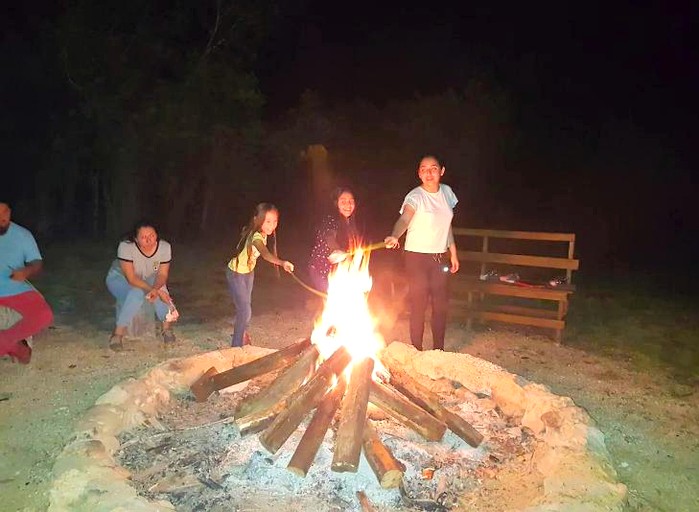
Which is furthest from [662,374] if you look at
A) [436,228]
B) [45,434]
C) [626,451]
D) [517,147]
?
[517,147]

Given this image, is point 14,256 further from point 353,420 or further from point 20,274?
point 353,420

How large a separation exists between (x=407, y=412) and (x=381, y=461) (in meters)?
0.51

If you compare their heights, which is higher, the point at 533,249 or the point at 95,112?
the point at 95,112

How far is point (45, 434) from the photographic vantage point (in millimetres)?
3920

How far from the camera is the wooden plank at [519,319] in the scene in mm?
6383

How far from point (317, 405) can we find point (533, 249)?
11.9 metres

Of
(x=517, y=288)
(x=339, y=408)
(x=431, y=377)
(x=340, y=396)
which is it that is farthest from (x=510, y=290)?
(x=340, y=396)

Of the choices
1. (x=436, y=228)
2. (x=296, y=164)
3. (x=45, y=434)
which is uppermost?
(x=296, y=164)

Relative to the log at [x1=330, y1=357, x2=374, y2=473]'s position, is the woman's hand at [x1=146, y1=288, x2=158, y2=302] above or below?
above

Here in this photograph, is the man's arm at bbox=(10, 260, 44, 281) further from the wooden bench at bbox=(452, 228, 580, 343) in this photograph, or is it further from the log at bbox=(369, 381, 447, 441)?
the wooden bench at bbox=(452, 228, 580, 343)

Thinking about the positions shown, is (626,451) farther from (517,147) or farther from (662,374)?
(517,147)

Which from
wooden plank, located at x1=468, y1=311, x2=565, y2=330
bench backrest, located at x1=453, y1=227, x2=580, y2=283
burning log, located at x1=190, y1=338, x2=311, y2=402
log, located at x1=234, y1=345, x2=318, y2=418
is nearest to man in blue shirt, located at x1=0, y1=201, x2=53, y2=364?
burning log, located at x1=190, y1=338, x2=311, y2=402

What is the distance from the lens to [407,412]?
3.65 meters

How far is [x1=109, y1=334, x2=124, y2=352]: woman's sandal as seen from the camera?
557 centimetres
